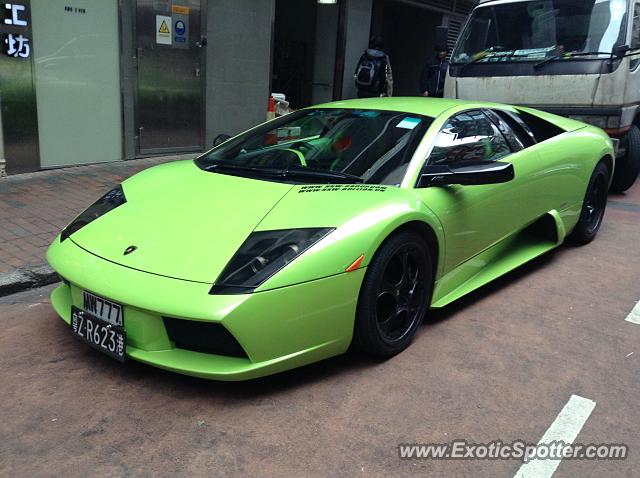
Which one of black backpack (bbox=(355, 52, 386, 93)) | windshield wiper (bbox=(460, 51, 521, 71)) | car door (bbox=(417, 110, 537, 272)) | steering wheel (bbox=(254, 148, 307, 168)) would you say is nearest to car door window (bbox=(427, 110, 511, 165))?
car door (bbox=(417, 110, 537, 272))

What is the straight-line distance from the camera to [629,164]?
737cm

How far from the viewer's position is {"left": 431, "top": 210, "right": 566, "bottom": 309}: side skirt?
3.58 meters

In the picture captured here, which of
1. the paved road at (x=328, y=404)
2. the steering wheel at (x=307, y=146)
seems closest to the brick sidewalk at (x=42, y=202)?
the paved road at (x=328, y=404)

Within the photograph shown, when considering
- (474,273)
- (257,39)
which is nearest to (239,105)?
(257,39)

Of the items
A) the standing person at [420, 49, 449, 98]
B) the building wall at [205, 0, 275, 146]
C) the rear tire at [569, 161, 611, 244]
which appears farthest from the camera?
the standing person at [420, 49, 449, 98]

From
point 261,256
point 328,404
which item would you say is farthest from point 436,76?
point 328,404

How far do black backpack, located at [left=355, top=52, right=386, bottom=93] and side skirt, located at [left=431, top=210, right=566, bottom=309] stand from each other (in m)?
6.08

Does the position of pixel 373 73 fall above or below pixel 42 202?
above

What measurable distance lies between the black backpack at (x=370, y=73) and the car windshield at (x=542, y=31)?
2.69 metres

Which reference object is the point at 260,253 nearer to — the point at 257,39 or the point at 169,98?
the point at 169,98

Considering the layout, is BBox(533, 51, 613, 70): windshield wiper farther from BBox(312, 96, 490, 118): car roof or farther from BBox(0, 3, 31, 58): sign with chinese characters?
BBox(0, 3, 31, 58): sign with chinese characters

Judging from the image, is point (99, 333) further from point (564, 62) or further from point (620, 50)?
point (620, 50)

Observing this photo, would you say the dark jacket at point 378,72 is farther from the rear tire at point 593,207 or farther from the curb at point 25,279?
the curb at point 25,279

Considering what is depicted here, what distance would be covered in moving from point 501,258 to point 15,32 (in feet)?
17.5
